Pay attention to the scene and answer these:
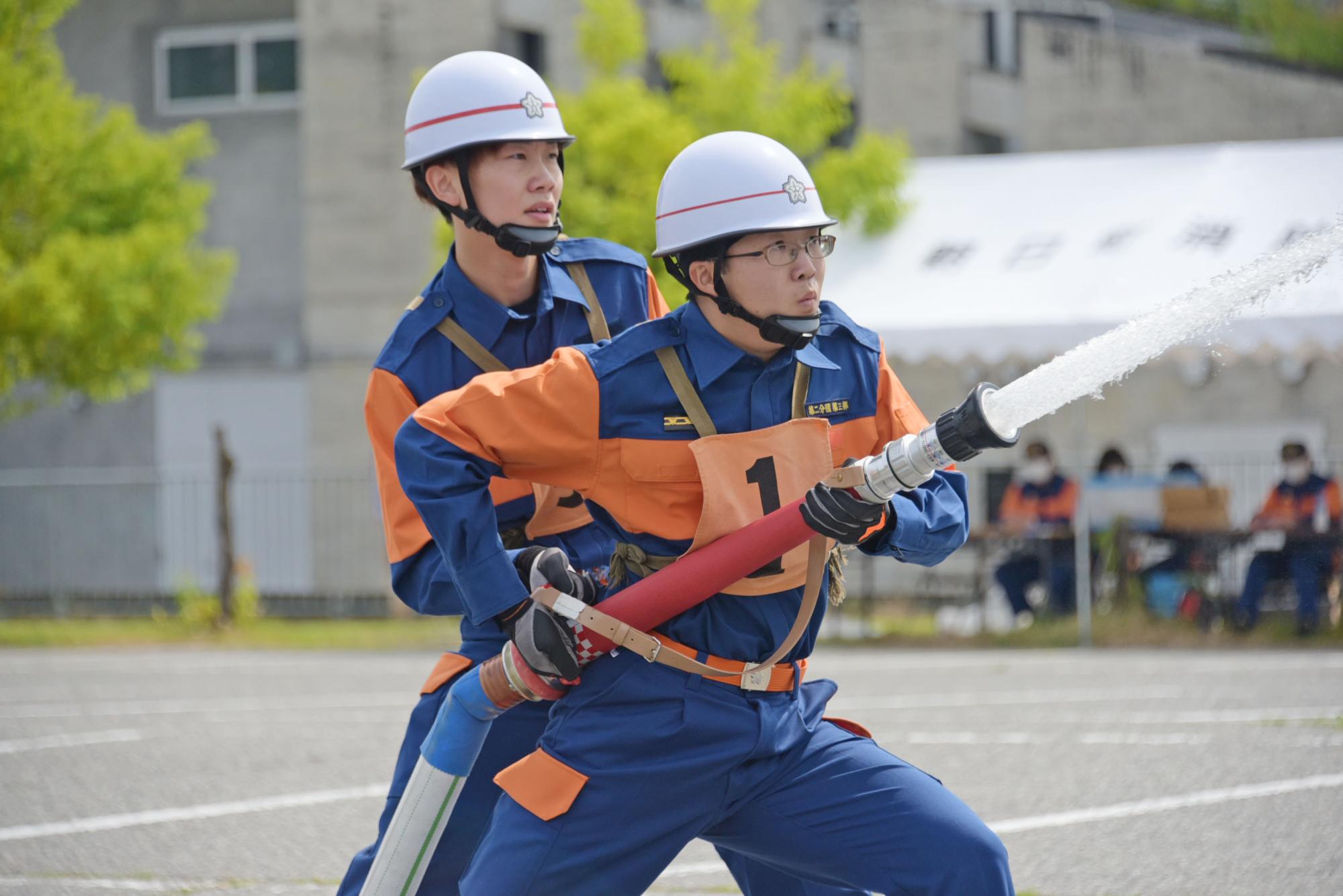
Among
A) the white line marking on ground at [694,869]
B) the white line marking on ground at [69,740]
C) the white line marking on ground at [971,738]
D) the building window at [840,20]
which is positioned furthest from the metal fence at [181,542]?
the white line marking on ground at [694,869]

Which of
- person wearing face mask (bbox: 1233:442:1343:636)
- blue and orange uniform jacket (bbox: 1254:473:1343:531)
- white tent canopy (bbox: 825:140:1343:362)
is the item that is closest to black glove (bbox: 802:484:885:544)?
white tent canopy (bbox: 825:140:1343:362)

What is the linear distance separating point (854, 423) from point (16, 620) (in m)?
19.4

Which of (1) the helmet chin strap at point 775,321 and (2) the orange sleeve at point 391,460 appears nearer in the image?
(1) the helmet chin strap at point 775,321

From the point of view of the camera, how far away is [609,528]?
357 centimetres

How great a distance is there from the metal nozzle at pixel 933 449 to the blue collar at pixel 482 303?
1.12 m

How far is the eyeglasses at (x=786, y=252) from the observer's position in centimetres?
347

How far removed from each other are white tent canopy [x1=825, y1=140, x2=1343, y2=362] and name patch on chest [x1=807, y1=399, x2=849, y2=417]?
1024cm

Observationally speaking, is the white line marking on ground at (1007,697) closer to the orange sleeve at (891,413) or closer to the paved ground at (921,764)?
the paved ground at (921,764)

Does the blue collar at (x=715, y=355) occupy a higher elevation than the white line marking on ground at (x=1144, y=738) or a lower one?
higher

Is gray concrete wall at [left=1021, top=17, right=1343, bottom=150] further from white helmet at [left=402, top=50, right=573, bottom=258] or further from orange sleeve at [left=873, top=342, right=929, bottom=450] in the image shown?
orange sleeve at [left=873, top=342, right=929, bottom=450]

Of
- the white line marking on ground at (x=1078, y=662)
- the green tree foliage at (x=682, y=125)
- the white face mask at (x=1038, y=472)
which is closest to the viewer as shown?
the white line marking on ground at (x=1078, y=662)

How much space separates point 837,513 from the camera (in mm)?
3227

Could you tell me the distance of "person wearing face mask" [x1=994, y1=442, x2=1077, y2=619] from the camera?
16.0 m

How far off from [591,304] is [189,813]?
4.38 meters
